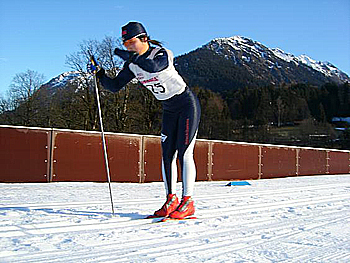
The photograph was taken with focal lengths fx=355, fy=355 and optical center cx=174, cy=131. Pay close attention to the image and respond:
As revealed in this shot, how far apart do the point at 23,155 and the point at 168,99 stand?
5.30 metres

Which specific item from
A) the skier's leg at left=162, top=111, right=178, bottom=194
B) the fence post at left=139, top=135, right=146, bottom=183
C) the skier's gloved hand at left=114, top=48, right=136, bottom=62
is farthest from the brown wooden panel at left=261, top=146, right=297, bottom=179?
the skier's gloved hand at left=114, top=48, right=136, bottom=62

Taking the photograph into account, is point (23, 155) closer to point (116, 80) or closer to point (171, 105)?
point (116, 80)

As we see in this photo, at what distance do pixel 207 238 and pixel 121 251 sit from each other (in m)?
0.68

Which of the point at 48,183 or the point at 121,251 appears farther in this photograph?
the point at 48,183

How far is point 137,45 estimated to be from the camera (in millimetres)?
3312

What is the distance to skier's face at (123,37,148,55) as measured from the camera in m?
3.29

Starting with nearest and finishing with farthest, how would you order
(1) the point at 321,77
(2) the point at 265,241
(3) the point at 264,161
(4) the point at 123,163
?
(2) the point at 265,241 → (4) the point at 123,163 → (3) the point at 264,161 → (1) the point at 321,77

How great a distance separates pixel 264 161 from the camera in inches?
531

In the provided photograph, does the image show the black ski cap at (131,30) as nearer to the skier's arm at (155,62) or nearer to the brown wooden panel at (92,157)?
the skier's arm at (155,62)

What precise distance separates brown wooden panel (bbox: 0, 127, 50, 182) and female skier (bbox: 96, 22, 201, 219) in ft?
15.5

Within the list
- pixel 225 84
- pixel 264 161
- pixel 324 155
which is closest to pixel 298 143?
pixel 324 155

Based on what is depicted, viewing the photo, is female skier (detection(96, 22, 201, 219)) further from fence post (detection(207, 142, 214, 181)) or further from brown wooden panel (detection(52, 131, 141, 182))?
fence post (detection(207, 142, 214, 181))

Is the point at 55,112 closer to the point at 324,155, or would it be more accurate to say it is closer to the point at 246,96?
the point at 324,155

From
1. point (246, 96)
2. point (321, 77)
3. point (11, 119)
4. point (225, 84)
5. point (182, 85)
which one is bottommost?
point (182, 85)
